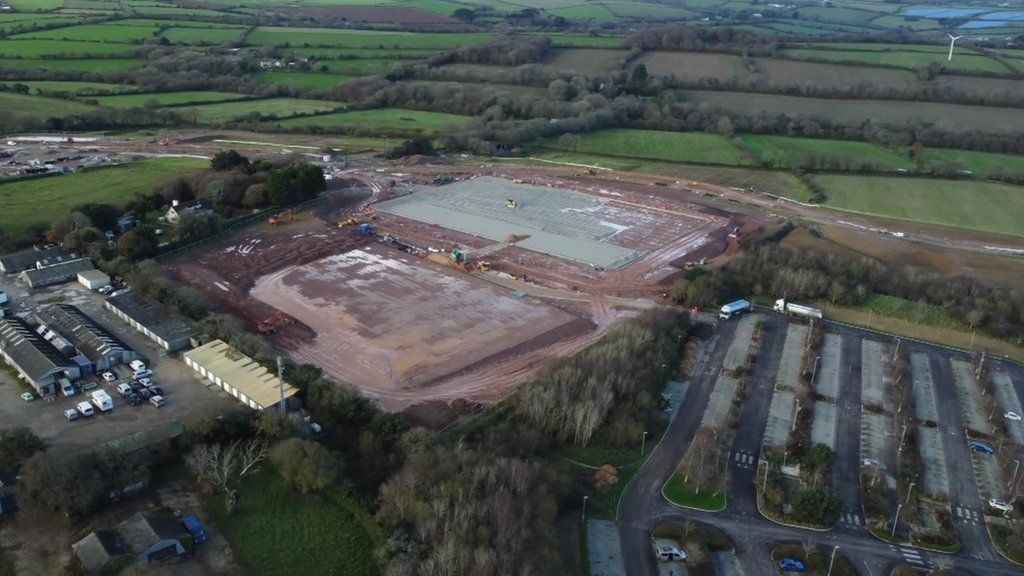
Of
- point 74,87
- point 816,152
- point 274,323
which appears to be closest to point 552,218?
point 274,323

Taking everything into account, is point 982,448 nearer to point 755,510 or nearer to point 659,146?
point 755,510

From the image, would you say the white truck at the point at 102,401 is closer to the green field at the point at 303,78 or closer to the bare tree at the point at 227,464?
the bare tree at the point at 227,464

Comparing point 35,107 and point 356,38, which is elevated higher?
point 356,38

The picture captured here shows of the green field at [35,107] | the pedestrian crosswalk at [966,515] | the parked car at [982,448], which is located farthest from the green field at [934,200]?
the green field at [35,107]

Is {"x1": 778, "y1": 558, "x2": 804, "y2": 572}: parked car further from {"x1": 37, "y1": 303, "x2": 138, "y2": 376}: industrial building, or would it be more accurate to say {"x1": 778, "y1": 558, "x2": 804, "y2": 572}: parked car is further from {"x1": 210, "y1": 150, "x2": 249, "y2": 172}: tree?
{"x1": 210, "y1": 150, "x2": 249, "y2": 172}: tree

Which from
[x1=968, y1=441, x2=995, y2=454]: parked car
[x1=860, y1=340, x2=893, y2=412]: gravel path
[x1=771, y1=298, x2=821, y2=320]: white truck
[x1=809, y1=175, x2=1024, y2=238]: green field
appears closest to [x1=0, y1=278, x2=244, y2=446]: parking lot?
[x1=860, y1=340, x2=893, y2=412]: gravel path

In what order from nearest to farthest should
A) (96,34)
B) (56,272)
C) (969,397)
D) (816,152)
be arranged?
(969,397), (56,272), (816,152), (96,34)
